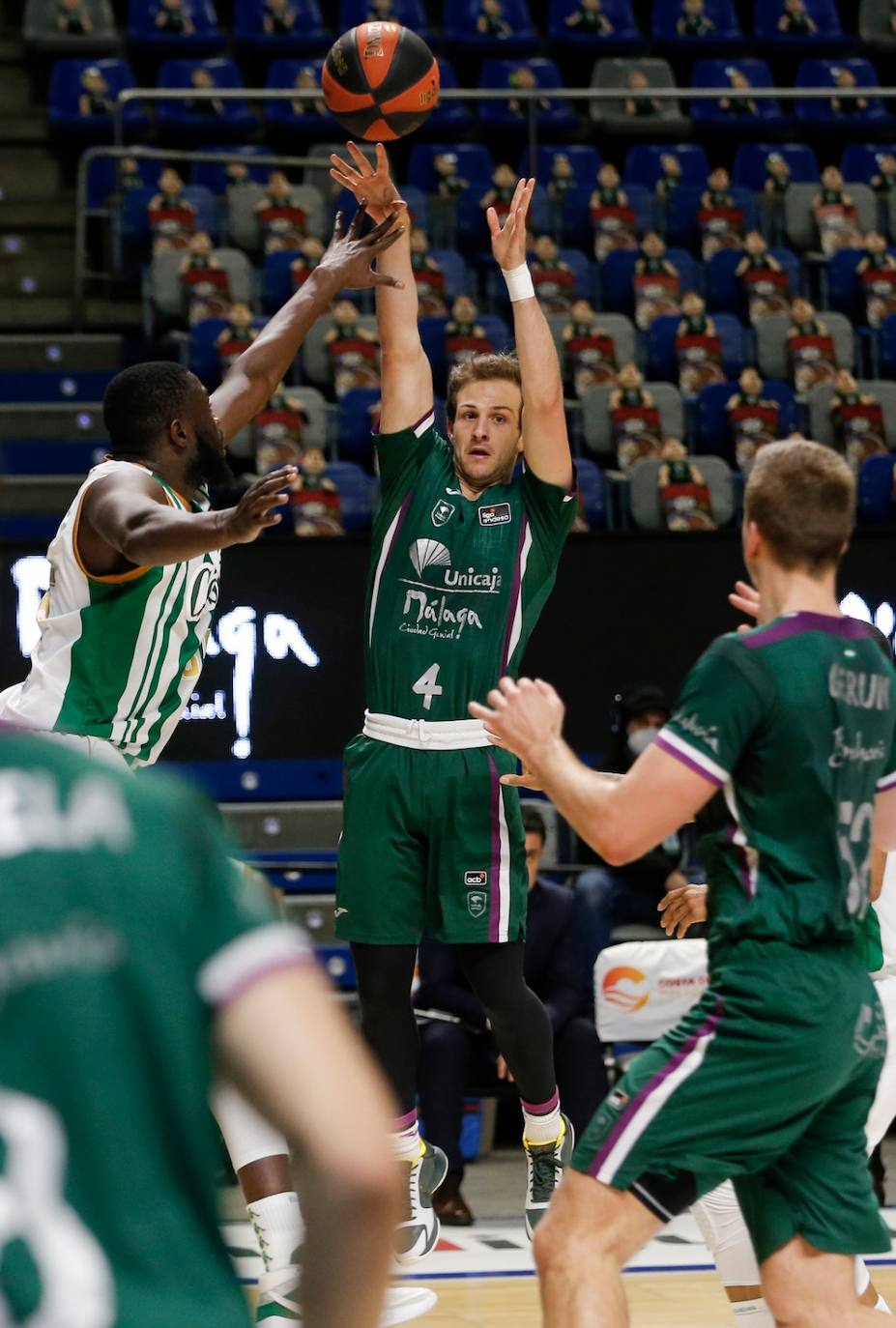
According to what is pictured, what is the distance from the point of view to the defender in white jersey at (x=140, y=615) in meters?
4.52

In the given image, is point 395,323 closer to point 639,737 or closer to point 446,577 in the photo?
point 446,577

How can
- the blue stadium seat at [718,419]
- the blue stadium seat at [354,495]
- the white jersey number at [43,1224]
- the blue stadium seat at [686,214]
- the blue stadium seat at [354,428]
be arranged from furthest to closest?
the blue stadium seat at [686,214] → the blue stadium seat at [718,419] → the blue stadium seat at [354,428] → the blue stadium seat at [354,495] → the white jersey number at [43,1224]

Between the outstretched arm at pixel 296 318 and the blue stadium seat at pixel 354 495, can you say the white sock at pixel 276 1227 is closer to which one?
the outstretched arm at pixel 296 318

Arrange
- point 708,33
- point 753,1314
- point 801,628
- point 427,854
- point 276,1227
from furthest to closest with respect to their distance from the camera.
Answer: point 708,33 < point 427,854 < point 276,1227 < point 753,1314 < point 801,628

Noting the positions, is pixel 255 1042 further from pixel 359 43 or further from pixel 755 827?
pixel 359 43

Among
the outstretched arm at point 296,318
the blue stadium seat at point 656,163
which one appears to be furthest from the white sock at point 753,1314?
the blue stadium seat at point 656,163

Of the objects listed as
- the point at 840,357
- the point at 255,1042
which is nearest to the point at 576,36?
the point at 840,357

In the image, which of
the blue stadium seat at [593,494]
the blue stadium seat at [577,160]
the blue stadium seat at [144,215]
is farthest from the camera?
the blue stadium seat at [577,160]

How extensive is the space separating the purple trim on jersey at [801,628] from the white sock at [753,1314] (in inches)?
64.7

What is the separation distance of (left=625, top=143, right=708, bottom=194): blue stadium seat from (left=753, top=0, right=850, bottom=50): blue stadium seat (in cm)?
252

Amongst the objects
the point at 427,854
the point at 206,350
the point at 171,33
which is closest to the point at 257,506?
the point at 427,854

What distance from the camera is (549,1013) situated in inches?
320

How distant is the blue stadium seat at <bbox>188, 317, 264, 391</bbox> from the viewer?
1250 cm

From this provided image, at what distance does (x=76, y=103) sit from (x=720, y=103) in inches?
217
